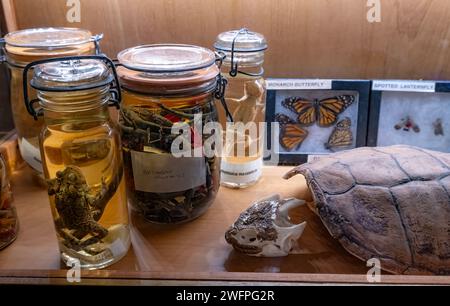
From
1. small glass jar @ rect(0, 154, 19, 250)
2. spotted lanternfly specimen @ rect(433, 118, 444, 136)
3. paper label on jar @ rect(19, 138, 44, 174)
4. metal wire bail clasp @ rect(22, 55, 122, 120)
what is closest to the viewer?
metal wire bail clasp @ rect(22, 55, 122, 120)

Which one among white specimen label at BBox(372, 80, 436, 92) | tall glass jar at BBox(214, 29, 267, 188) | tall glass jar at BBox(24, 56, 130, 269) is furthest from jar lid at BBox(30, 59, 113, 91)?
white specimen label at BBox(372, 80, 436, 92)

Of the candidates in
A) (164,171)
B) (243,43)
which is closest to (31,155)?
(164,171)

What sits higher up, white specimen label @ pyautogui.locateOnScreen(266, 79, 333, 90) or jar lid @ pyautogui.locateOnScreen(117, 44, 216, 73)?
jar lid @ pyautogui.locateOnScreen(117, 44, 216, 73)

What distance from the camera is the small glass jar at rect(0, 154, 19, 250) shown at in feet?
1.93

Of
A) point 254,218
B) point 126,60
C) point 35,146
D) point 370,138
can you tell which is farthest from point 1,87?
point 370,138

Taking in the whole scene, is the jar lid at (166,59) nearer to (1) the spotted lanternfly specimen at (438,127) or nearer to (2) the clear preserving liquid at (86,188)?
(2) the clear preserving liquid at (86,188)

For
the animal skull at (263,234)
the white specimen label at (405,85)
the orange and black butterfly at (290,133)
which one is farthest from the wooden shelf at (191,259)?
the white specimen label at (405,85)

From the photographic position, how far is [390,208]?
581 mm

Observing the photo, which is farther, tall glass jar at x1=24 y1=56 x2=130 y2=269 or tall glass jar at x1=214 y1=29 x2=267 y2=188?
tall glass jar at x1=214 y1=29 x2=267 y2=188

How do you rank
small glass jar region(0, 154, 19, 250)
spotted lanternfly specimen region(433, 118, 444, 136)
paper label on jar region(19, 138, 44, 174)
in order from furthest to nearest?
spotted lanternfly specimen region(433, 118, 444, 136) → paper label on jar region(19, 138, 44, 174) → small glass jar region(0, 154, 19, 250)

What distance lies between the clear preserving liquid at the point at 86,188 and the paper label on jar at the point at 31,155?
0.56ft

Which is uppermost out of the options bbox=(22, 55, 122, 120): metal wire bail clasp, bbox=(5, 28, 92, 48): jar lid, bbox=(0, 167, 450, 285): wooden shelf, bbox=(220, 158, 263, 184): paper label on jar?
bbox=(5, 28, 92, 48): jar lid

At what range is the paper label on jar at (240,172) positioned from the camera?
719 millimetres

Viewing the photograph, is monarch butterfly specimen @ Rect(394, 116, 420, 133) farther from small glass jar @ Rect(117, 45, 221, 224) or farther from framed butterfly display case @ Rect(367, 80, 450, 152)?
small glass jar @ Rect(117, 45, 221, 224)
